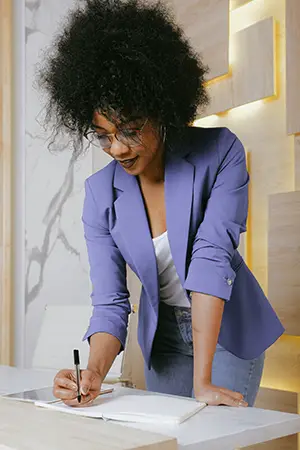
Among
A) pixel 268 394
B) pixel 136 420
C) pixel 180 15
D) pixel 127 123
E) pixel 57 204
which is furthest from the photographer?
pixel 57 204

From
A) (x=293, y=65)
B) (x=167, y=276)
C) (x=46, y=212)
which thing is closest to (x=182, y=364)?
(x=167, y=276)

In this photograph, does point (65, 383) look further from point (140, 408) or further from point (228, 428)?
point (228, 428)

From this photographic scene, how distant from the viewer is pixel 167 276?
1.60 metres

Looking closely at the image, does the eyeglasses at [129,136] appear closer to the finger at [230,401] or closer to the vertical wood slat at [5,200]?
the finger at [230,401]

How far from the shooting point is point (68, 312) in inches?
129

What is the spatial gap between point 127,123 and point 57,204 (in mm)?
2169

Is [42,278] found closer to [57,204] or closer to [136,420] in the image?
[57,204]

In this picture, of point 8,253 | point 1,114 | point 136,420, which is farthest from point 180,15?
point 136,420

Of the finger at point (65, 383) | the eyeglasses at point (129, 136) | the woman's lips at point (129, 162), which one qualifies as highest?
the eyeglasses at point (129, 136)

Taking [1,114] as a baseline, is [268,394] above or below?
below

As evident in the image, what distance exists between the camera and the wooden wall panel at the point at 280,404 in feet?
7.69

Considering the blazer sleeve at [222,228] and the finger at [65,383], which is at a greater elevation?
the blazer sleeve at [222,228]

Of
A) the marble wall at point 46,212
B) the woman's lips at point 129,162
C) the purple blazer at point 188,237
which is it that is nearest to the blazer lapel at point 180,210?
the purple blazer at point 188,237

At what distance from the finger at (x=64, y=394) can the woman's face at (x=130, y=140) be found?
0.49 meters
